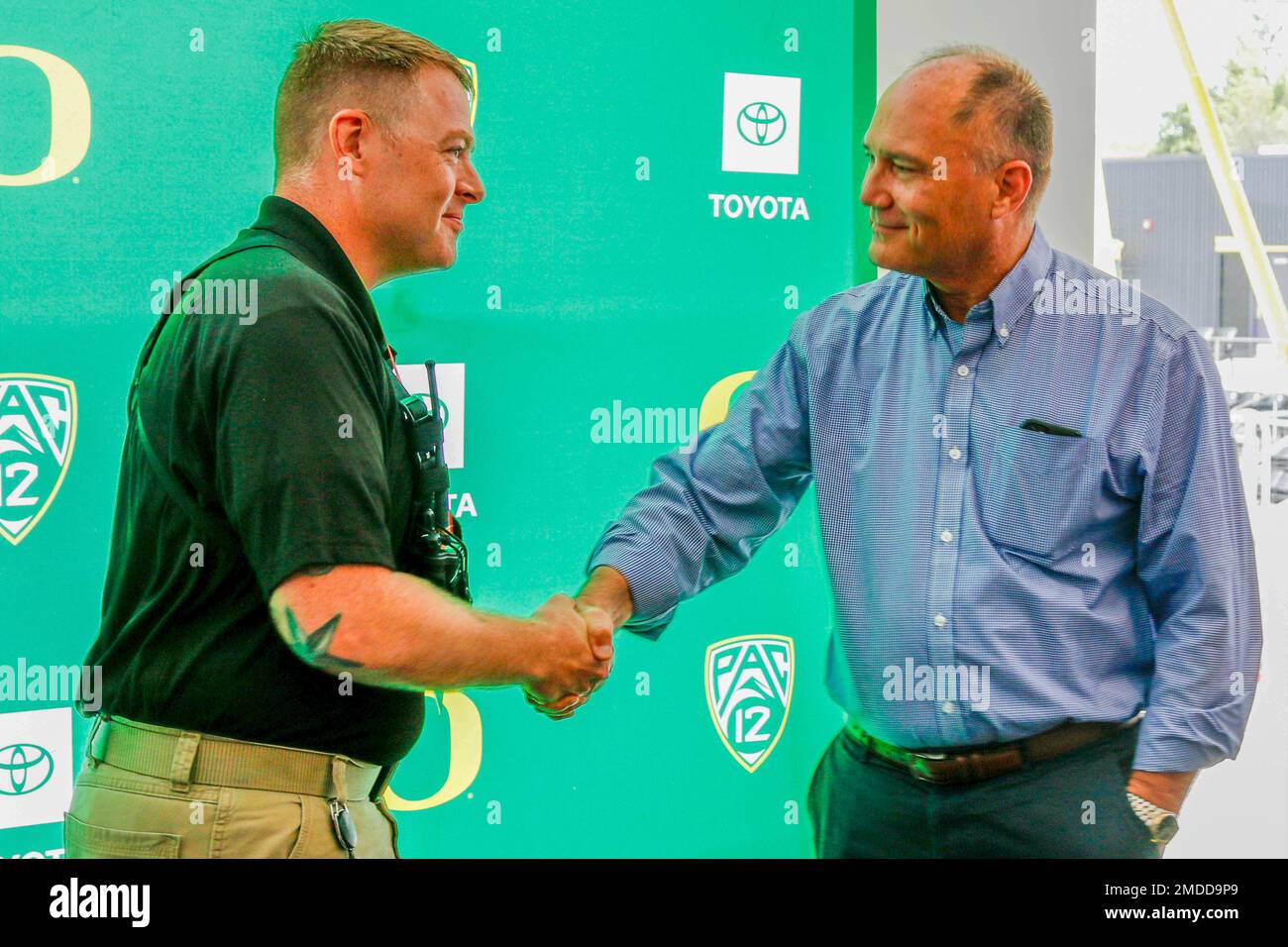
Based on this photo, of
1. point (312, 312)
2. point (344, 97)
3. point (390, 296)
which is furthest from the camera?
point (390, 296)

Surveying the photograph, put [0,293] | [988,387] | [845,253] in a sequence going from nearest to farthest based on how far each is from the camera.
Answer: [988,387], [0,293], [845,253]

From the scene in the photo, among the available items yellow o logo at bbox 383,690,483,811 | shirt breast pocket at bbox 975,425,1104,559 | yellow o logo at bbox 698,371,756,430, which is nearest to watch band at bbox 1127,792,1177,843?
shirt breast pocket at bbox 975,425,1104,559

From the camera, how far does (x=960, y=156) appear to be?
2.17 metres

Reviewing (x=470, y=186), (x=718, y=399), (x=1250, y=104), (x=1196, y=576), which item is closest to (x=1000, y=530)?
(x=1196, y=576)

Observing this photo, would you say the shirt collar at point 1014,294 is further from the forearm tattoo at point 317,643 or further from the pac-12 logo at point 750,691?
the forearm tattoo at point 317,643

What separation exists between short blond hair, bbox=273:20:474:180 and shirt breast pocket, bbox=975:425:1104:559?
1246mm

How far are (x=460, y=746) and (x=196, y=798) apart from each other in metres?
1.02

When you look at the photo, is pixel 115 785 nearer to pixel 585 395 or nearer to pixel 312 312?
pixel 312 312

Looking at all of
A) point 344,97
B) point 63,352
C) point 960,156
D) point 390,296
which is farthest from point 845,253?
point 63,352

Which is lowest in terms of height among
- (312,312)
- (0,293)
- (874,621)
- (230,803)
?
(230,803)

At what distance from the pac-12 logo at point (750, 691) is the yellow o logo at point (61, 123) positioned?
5.94 ft

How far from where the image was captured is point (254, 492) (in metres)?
1.57
